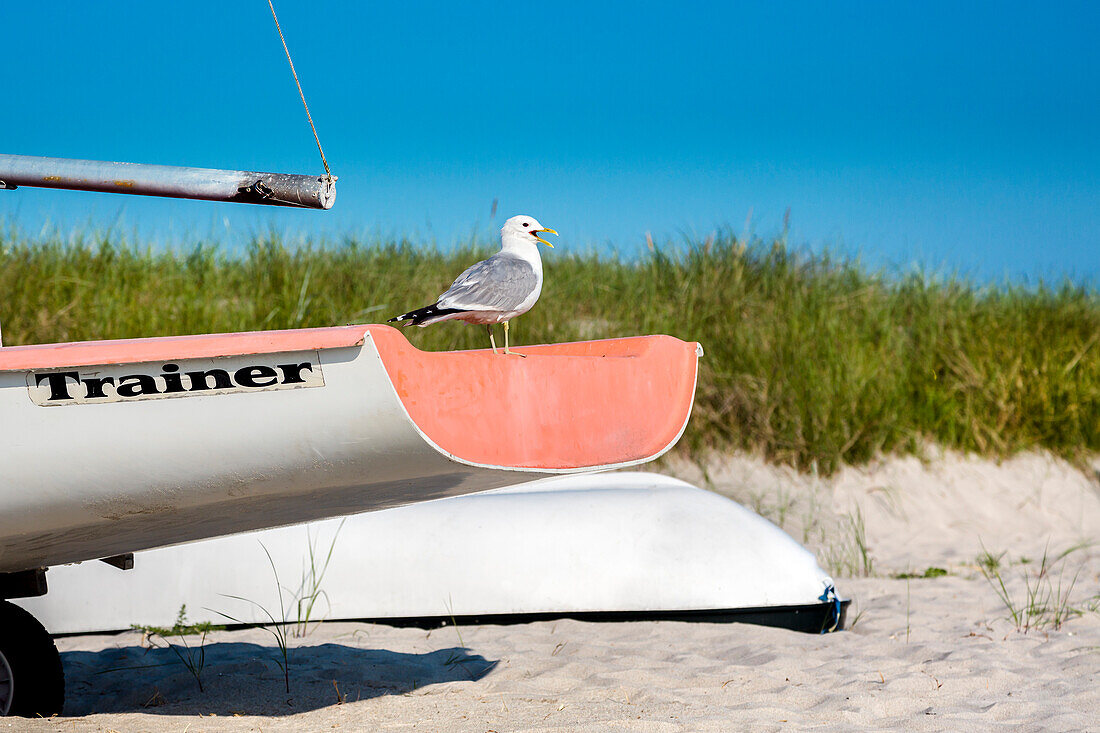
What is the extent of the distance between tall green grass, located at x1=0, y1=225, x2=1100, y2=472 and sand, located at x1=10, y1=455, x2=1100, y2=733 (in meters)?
1.74

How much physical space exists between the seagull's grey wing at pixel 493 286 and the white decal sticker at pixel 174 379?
42 cm

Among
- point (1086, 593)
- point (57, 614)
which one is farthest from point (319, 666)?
point (1086, 593)

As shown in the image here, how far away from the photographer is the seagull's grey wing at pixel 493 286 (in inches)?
90.4

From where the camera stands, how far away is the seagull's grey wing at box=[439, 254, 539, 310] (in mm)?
2295

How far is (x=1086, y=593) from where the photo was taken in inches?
180

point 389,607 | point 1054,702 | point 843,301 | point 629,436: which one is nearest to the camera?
point 629,436

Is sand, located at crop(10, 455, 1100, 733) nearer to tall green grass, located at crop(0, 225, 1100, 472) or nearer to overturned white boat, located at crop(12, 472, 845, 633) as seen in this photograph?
overturned white boat, located at crop(12, 472, 845, 633)

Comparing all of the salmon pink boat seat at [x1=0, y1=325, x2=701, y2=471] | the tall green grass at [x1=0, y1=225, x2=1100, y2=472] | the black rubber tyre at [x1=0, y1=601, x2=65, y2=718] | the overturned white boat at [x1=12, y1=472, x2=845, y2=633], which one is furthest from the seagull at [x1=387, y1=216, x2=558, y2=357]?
the tall green grass at [x1=0, y1=225, x2=1100, y2=472]

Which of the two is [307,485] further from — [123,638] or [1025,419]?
[1025,419]

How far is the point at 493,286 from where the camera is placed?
92.6 inches

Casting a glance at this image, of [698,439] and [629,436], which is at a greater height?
[629,436]

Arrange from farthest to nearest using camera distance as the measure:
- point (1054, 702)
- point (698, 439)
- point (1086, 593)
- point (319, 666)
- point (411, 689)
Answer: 1. point (698, 439)
2. point (1086, 593)
3. point (319, 666)
4. point (411, 689)
5. point (1054, 702)

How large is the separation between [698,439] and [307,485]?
4.45 metres

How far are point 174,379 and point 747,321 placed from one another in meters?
5.38
